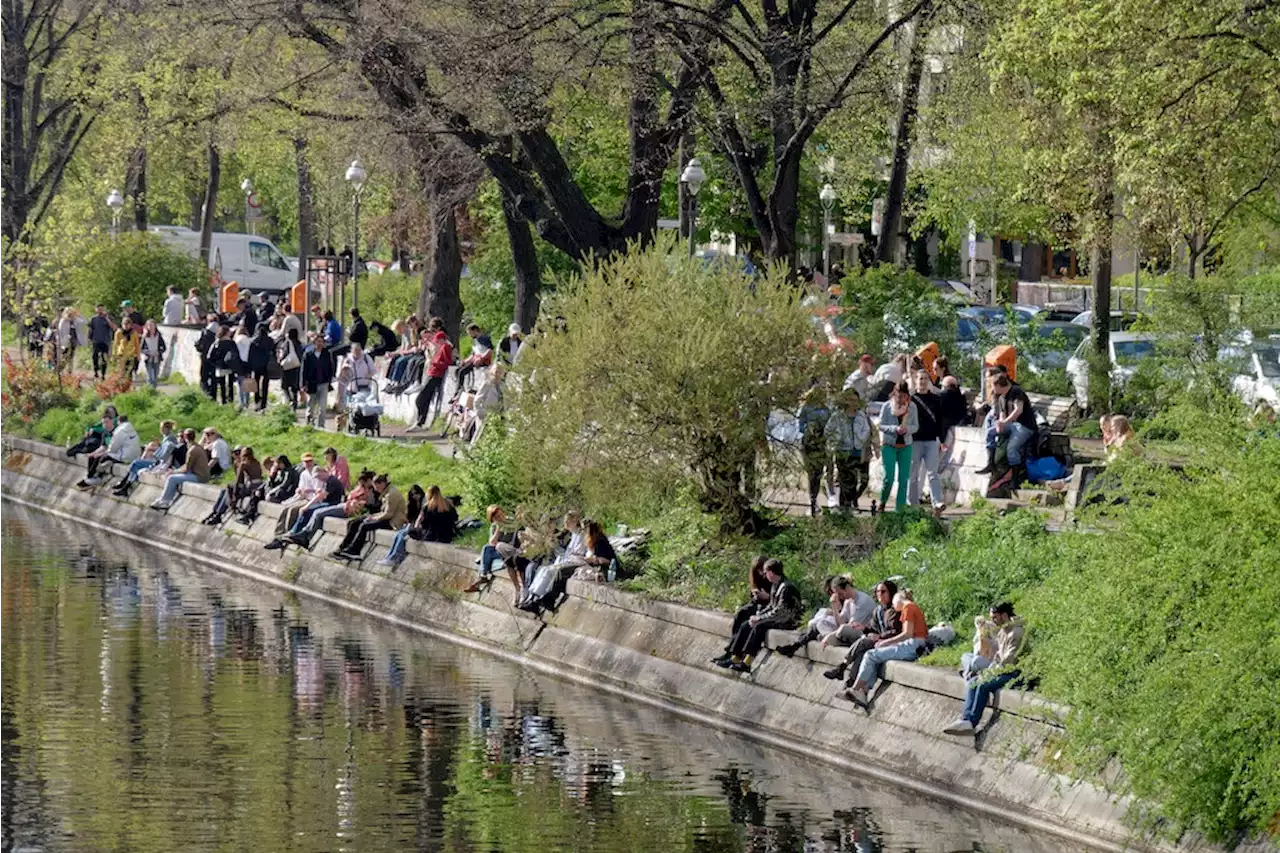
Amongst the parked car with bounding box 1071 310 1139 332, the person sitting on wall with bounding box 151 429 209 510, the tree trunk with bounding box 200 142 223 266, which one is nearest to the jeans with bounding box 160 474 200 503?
the person sitting on wall with bounding box 151 429 209 510

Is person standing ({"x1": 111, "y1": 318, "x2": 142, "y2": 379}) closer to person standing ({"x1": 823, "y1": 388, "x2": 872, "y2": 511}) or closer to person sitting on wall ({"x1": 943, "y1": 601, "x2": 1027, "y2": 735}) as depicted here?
person standing ({"x1": 823, "y1": 388, "x2": 872, "y2": 511})

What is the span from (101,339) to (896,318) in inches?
919

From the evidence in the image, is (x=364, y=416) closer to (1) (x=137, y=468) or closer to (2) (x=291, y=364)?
(2) (x=291, y=364)

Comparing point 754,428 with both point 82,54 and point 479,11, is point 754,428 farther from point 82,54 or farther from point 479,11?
point 82,54

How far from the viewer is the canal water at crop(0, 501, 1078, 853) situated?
20.6m

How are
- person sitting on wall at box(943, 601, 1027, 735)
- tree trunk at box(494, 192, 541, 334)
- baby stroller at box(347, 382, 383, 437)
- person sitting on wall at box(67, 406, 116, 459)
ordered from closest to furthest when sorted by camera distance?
person sitting on wall at box(943, 601, 1027, 735) < baby stroller at box(347, 382, 383, 437) < tree trunk at box(494, 192, 541, 334) < person sitting on wall at box(67, 406, 116, 459)

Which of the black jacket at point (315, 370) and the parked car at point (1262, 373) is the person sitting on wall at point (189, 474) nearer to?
the black jacket at point (315, 370)

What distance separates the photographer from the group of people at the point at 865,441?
28547 millimetres

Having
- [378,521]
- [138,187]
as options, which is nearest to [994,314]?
[378,521]

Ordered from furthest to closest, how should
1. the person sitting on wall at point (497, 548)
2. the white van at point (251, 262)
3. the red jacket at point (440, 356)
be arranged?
the white van at point (251, 262)
the red jacket at point (440, 356)
the person sitting on wall at point (497, 548)

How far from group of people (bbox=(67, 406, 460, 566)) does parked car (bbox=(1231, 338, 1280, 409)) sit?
37.5 ft

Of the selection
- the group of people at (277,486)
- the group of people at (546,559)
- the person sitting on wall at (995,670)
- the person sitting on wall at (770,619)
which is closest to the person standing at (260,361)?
the group of people at (277,486)

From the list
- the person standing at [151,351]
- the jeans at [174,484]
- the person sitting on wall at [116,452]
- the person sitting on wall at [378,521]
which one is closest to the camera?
the person sitting on wall at [378,521]

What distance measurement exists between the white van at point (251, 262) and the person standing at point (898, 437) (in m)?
55.0
